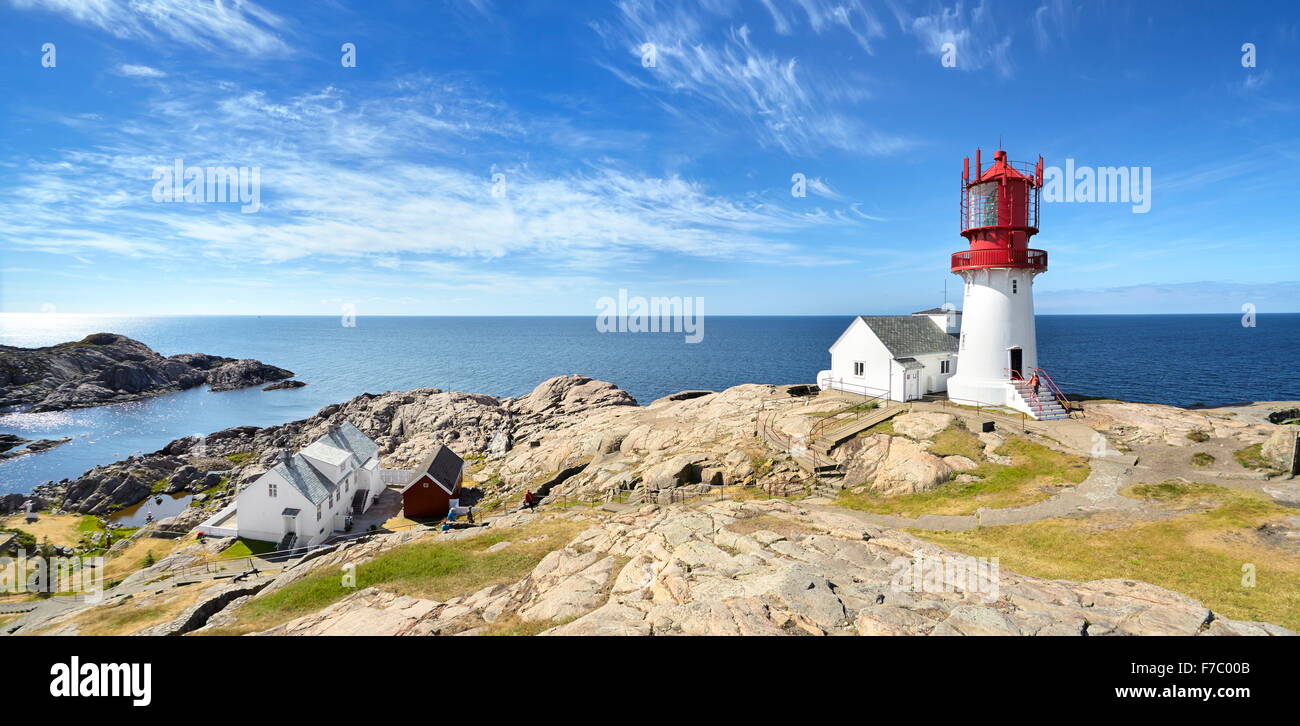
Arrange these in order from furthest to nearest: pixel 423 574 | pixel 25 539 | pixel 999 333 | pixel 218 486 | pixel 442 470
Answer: pixel 218 486
pixel 442 470
pixel 25 539
pixel 999 333
pixel 423 574

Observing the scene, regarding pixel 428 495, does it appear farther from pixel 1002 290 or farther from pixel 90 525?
pixel 1002 290

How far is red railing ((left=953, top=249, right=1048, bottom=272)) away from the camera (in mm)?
32062

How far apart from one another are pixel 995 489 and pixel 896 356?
48.5 ft

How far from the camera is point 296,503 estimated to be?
111ft

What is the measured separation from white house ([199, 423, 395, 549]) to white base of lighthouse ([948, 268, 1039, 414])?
4468cm

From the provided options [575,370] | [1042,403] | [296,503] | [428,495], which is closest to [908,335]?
[1042,403]

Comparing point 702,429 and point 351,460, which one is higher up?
point 702,429

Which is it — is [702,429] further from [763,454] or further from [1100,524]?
[1100,524]

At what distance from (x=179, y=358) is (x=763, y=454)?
164m

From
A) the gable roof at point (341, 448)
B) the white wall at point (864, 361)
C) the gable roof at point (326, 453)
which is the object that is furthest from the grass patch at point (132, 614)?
the white wall at point (864, 361)

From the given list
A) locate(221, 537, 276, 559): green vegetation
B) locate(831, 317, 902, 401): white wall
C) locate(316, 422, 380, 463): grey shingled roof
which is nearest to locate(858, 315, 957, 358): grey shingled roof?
locate(831, 317, 902, 401): white wall

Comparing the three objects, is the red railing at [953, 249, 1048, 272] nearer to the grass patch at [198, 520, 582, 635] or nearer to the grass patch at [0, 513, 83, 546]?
the grass patch at [198, 520, 582, 635]
